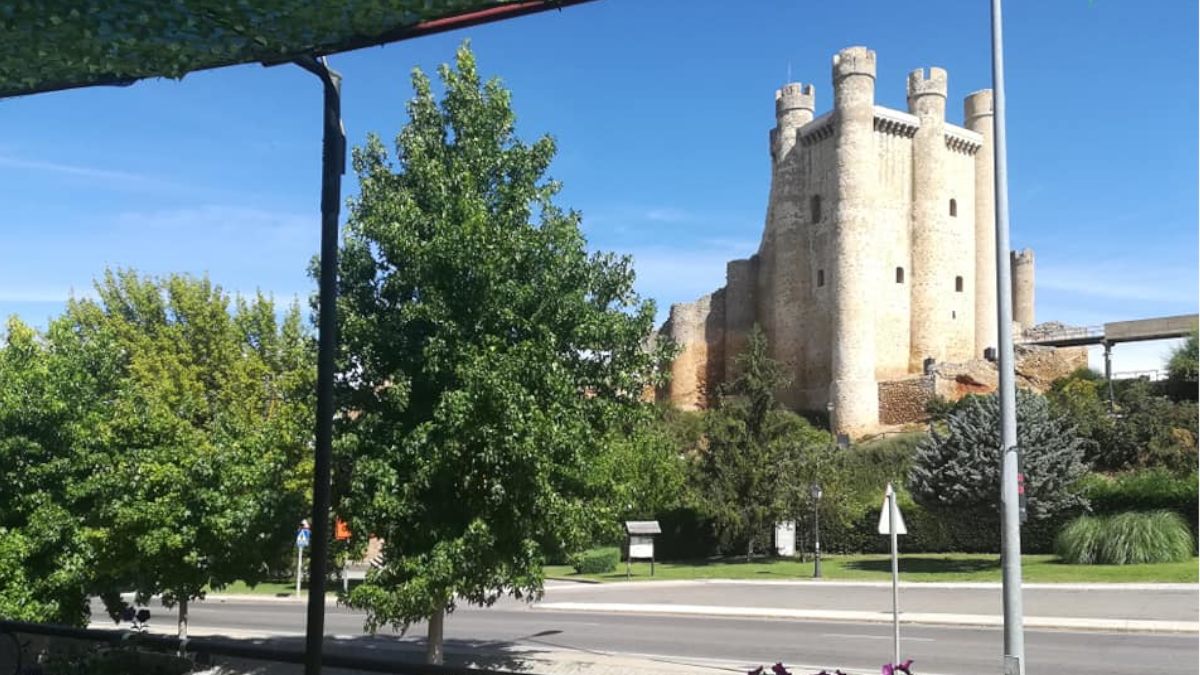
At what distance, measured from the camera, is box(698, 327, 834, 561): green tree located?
38.3 m

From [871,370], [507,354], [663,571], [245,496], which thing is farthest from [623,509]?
[871,370]

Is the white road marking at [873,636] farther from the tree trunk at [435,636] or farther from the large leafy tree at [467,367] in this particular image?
the tree trunk at [435,636]

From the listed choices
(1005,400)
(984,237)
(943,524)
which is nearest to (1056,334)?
(984,237)

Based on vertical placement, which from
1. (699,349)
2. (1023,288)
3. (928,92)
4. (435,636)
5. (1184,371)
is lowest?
(435,636)

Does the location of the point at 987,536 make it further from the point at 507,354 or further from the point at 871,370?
the point at 871,370

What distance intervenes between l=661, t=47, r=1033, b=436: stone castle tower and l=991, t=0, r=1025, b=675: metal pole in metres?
59.3

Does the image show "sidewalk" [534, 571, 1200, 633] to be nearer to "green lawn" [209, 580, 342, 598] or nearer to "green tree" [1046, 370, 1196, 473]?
"green lawn" [209, 580, 342, 598]

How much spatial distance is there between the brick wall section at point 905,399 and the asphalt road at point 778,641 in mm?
49135

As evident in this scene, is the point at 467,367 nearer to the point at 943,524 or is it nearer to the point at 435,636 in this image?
the point at 435,636

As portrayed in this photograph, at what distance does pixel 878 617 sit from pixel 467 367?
526 inches

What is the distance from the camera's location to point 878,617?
21.7 m

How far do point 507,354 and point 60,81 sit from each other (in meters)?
7.97

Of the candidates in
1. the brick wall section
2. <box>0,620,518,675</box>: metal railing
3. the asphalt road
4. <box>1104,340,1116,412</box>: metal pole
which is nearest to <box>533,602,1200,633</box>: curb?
the asphalt road

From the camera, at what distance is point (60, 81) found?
439 cm
